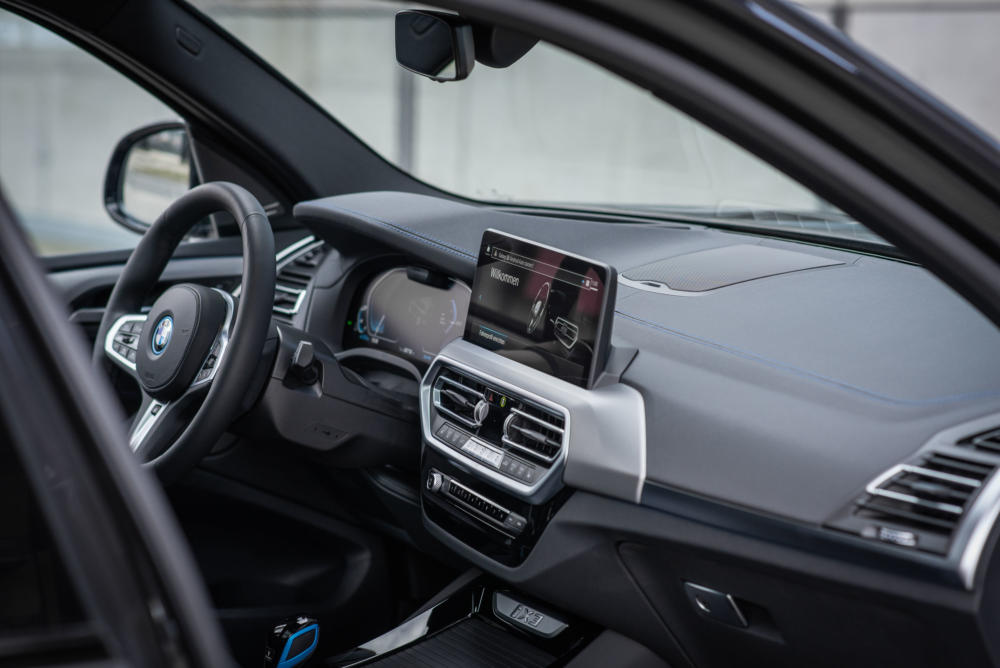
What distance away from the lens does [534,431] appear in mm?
1651

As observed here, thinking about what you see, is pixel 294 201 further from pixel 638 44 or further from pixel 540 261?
pixel 638 44

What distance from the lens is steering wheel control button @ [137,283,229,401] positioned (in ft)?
5.74

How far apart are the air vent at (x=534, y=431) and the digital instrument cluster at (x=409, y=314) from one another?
15.8 inches

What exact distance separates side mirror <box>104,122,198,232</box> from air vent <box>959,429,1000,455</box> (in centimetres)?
208

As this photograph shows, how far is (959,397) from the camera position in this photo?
1343mm

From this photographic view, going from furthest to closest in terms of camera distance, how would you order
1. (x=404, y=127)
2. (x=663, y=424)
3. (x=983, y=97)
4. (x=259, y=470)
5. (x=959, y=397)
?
(x=404, y=127), (x=983, y=97), (x=259, y=470), (x=663, y=424), (x=959, y=397)

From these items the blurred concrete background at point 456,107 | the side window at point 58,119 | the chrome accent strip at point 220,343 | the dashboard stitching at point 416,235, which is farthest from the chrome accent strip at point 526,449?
the side window at point 58,119

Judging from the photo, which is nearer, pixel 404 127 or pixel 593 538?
pixel 593 538

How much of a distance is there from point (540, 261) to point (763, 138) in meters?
0.83

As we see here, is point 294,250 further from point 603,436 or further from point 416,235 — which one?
point 603,436

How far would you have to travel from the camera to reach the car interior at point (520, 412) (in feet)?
4.30

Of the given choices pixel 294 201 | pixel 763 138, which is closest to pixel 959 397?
pixel 763 138

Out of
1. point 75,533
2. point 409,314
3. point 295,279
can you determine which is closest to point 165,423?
point 409,314

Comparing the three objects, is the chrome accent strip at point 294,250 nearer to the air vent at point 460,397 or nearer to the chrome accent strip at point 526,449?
the air vent at point 460,397
